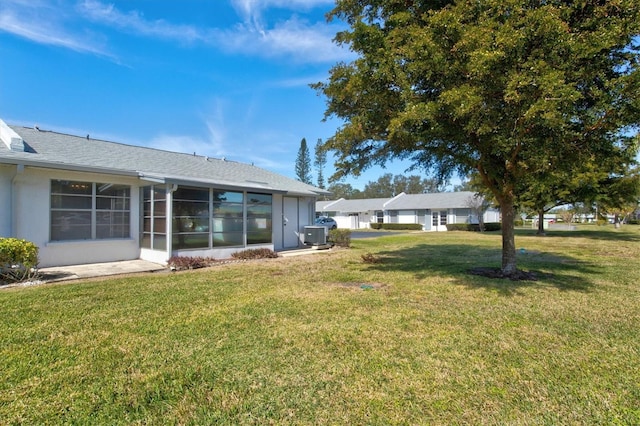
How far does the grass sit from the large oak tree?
10.8 ft

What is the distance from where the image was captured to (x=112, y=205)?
36.5ft

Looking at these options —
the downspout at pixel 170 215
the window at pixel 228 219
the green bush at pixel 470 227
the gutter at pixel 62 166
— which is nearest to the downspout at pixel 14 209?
the gutter at pixel 62 166

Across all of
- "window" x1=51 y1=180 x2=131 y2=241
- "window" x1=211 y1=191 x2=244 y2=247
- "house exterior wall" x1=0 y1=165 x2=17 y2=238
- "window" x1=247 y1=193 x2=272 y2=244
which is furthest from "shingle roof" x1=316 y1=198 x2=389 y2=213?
"house exterior wall" x1=0 y1=165 x2=17 y2=238

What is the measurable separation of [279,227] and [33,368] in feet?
41.5

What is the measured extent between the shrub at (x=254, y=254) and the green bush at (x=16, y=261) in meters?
5.77

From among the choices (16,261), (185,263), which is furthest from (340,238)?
(16,261)

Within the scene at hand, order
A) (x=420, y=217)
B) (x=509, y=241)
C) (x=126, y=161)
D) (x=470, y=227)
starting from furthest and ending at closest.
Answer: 1. (x=420, y=217)
2. (x=470, y=227)
3. (x=126, y=161)
4. (x=509, y=241)

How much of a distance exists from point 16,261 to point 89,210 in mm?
3105

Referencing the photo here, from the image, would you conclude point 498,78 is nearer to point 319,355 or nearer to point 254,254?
point 319,355

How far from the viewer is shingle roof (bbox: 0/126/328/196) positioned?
9.73m

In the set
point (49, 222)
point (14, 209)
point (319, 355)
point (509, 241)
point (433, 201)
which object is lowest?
point (319, 355)

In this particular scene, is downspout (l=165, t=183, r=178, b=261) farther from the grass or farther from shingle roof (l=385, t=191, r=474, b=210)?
shingle roof (l=385, t=191, r=474, b=210)

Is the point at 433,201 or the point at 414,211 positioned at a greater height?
the point at 433,201

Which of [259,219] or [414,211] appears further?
[414,211]
